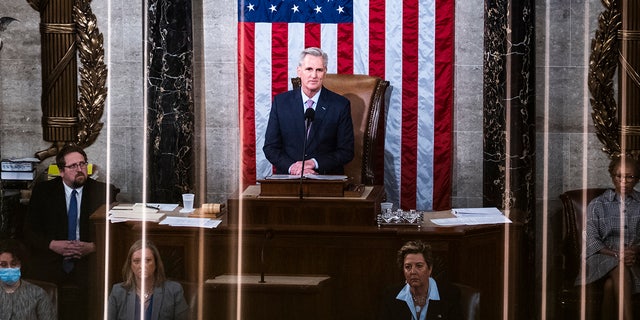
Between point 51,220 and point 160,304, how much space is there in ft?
6.06

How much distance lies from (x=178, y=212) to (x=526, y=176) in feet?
9.28

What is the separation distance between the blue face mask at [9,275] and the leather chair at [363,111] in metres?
2.85

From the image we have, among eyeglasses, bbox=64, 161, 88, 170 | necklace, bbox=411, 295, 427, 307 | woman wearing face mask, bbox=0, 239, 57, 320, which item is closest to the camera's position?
necklace, bbox=411, 295, 427, 307

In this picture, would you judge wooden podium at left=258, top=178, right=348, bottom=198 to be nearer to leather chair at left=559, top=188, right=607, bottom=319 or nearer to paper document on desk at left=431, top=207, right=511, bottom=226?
paper document on desk at left=431, top=207, right=511, bottom=226

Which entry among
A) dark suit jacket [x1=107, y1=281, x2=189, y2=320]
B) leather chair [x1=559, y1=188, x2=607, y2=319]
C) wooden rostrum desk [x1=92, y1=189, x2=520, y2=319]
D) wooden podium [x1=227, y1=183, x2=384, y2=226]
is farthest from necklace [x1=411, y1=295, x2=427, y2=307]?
leather chair [x1=559, y1=188, x2=607, y2=319]

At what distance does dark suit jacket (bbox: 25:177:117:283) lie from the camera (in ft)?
25.2

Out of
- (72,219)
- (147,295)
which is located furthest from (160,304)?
(72,219)

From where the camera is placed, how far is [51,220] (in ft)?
25.8

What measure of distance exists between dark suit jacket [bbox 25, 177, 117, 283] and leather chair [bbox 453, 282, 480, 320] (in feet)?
9.36

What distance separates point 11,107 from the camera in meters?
9.33

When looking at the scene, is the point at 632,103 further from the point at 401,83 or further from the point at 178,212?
the point at 178,212

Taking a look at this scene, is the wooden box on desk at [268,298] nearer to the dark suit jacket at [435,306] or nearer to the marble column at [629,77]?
the dark suit jacket at [435,306]

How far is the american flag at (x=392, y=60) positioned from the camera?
9125mm

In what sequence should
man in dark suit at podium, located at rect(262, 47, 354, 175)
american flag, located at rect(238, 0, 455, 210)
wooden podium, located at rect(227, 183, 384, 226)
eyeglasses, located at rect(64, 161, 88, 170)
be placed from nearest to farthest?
wooden podium, located at rect(227, 183, 384, 226) → eyeglasses, located at rect(64, 161, 88, 170) → man in dark suit at podium, located at rect(262, 47, 354, 175) → american flag, located at rect(238, 0, 455, 210)
